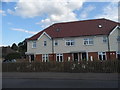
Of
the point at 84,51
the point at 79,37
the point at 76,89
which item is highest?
the point at 79,37

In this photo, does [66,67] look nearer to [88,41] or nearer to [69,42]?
[88,41]

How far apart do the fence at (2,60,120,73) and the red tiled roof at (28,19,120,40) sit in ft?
49.9

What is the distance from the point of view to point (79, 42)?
113ft

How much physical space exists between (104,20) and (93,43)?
657 centimetres

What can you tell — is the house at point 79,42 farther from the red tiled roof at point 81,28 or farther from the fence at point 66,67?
the fence at point 66,67

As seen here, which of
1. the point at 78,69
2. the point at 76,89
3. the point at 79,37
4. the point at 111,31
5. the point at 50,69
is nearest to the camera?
the point at 76,89

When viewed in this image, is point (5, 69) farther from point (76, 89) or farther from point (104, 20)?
point (104, 20)

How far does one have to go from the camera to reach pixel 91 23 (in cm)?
3744

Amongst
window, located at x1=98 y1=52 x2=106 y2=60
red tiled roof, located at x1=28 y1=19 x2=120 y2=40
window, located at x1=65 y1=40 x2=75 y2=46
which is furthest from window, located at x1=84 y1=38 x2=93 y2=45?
window, located at x1=98 y1=52 x2=106 y2=60

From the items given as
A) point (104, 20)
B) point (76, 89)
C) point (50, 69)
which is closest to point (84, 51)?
point (104, 20)

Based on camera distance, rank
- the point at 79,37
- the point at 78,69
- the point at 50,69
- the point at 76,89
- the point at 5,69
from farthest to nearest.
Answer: the point at 79,37
the point at 5,69
the point at 50,69
the point at 78,69
the point at 76,89

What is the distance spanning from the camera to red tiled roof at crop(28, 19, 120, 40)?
3403 cm

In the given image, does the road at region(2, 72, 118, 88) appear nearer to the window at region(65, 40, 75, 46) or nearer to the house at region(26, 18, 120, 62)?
the house at region(26, 18, 120, 62)

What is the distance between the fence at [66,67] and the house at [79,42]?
12.3m
